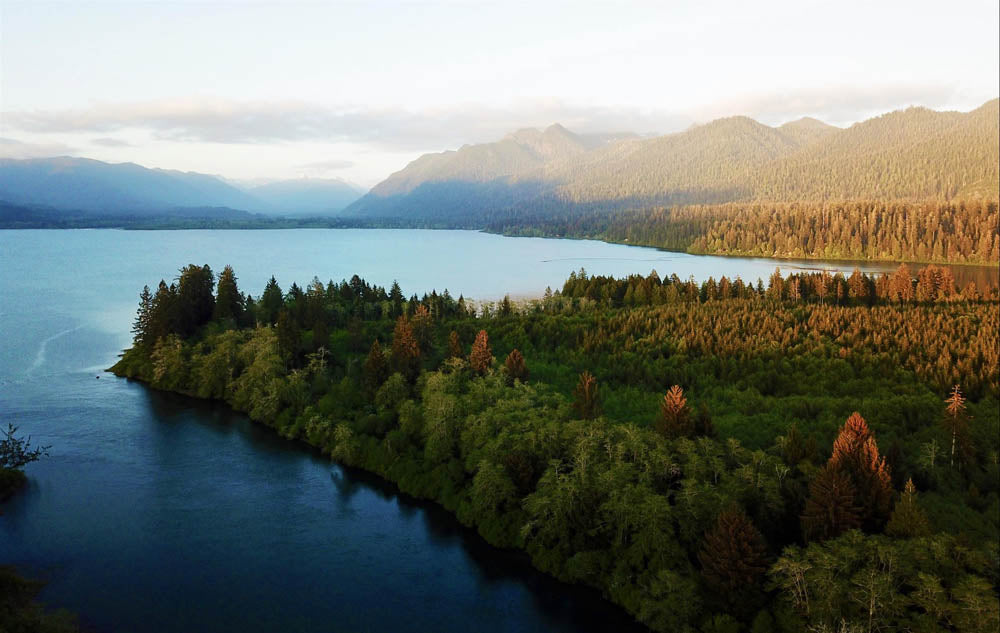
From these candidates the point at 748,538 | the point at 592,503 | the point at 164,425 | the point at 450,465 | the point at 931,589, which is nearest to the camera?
the point at 931,589

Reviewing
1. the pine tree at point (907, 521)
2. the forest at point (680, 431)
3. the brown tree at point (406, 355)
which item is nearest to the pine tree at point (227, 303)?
the forest at point (680, 431)

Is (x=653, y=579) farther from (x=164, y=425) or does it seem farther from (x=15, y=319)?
(x=15, y=319)

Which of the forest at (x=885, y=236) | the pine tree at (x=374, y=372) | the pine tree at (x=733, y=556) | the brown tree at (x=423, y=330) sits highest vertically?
the forest at (x=885, y=236)

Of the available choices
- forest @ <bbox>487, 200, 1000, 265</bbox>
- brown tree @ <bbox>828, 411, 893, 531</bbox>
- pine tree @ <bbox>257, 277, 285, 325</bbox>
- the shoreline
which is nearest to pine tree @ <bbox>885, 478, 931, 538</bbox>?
brown tree @ <bbox>828, 411, 893, 531</bbox>

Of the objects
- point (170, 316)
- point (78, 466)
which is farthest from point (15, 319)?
point (78, 466)

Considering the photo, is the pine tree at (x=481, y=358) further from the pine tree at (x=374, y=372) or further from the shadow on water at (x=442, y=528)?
the shadow on water at (x=442, y=528)

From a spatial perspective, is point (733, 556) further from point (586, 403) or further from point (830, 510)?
point (586, 403)

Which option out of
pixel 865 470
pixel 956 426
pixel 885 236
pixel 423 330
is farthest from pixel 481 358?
pixel 885 236
